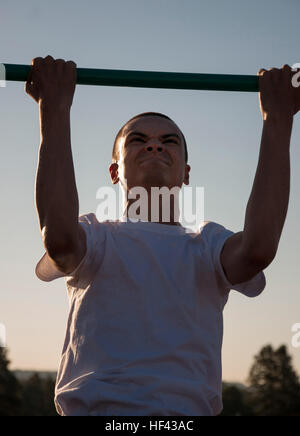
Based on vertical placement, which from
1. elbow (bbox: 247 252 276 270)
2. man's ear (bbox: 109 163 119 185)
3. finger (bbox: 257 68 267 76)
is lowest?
elbow (bbox: 247 252 276 270)

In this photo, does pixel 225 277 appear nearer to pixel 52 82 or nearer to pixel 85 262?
pixel 85 262

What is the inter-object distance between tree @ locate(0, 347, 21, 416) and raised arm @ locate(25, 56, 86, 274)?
3887 cm

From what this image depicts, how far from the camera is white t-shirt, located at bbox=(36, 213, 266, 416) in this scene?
2391 millimetres

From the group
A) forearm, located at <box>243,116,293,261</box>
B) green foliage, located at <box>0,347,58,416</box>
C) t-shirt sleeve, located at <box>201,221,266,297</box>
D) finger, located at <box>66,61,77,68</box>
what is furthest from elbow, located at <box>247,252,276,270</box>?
green foliage, located at <box>0,347,58,416</box>

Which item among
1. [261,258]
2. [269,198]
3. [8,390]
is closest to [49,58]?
[269,198]

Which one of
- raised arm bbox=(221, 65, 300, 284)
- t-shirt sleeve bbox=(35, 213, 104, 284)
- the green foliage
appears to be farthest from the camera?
the green foliage

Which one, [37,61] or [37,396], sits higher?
[37,61]

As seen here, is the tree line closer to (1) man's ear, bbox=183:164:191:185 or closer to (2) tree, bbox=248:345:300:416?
(2) tree, bbox=248:345:300:416

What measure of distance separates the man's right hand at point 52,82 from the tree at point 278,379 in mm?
44512

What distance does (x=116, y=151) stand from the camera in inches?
126

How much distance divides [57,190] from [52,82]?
1.42 feet

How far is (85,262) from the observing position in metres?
2.62
